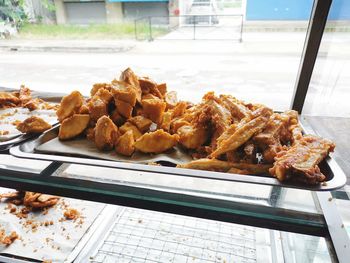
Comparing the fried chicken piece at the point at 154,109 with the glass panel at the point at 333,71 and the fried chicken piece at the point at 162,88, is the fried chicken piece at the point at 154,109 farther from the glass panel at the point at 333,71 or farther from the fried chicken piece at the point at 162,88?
the glass panel at the point at 333,71

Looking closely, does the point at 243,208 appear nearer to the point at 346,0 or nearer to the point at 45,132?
the point at 45,132

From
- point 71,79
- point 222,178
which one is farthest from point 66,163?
point 71,79

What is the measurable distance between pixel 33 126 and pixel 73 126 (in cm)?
14

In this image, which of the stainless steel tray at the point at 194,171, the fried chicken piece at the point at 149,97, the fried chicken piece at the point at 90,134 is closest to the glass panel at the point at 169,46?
the fried chicken piece at the point at 149,97

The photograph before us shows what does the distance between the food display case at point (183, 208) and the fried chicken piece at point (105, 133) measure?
0.06 m

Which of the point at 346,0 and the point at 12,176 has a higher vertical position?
the point at 346,0

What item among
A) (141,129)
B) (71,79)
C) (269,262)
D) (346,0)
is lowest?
(269,262)

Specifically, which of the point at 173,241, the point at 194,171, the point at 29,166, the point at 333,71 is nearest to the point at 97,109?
the point at 29,166

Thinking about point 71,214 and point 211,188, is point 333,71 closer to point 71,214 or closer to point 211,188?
point 211,188

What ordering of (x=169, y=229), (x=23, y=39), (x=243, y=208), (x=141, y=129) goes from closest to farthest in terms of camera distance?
(x=243, y=208) < (x=141, y=129) < (x=169, y=229) < (x=23, y=39)

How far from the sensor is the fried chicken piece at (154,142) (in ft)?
2.71

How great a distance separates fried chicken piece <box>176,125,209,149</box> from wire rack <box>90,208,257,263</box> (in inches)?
25.2

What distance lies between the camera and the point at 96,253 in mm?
1241

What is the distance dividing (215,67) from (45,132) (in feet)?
5.47
